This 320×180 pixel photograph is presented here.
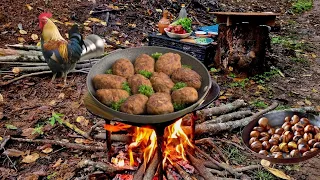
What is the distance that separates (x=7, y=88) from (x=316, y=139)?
464cm

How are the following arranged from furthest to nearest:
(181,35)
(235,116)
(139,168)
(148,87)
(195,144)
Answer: (181,35)
(235,116)
(195,144)
(139,168)
(148,87)

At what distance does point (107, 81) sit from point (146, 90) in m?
0.35

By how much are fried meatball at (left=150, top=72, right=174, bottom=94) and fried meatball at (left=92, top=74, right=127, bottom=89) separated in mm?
285

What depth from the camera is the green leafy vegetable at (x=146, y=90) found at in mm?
2961

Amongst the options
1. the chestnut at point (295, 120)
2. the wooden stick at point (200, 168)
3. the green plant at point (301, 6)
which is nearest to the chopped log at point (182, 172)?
the wooden stick at point (200, 168)

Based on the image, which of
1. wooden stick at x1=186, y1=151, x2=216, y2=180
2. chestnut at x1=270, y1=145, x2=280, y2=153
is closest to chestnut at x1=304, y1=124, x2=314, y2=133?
chestnut at x1=270, y1=145, x2=280, y2=153

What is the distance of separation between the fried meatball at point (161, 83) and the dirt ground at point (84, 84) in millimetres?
1272

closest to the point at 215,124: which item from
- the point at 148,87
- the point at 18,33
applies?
the point at 148,87

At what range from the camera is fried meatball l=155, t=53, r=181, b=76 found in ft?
10.6

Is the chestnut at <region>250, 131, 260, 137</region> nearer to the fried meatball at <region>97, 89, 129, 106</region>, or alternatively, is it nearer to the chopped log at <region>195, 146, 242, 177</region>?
the chopped log at <region>195, 146, 242, 177</region>

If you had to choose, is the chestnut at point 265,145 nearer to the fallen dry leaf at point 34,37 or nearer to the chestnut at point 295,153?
the chestnut at point 295,153

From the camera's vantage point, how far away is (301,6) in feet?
39.4

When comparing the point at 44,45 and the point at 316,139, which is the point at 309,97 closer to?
the point at 316,139

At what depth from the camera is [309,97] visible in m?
5.65
